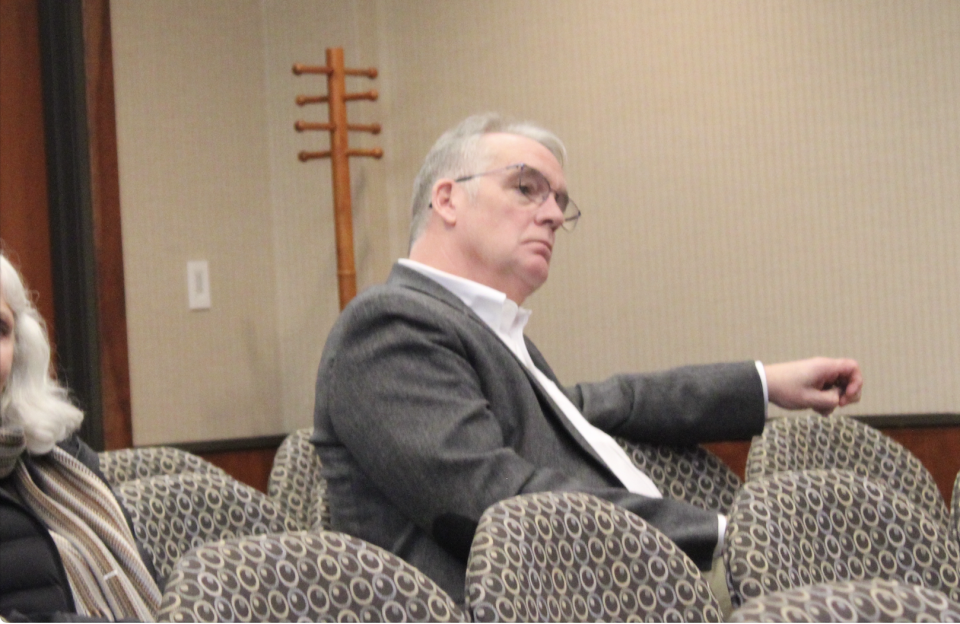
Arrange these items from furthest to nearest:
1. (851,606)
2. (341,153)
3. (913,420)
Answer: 1. (341,153)
2. (913,420)
3. (851,606)

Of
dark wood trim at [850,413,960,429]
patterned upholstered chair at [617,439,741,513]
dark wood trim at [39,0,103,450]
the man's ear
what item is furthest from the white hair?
dark wood trim at [850,413,960,429]

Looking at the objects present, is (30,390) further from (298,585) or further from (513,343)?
(298,585)

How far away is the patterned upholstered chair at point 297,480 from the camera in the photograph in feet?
6.91

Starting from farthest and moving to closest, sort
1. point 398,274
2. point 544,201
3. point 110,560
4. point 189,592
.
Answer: point 544,201 < point 398,274 < point 110,560 < point 189,592

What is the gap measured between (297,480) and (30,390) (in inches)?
24.2

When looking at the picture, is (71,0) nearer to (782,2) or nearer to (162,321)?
(162,321)

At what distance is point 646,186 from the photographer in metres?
3.41

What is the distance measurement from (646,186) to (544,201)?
162cm

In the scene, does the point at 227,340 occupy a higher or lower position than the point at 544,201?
lower

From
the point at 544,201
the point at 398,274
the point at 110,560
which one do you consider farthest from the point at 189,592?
the point at 544,201

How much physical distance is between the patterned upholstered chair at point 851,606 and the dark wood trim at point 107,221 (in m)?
2.74

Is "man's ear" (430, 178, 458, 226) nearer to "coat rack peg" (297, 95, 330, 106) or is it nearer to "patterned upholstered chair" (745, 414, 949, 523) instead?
"patterned upholstered chair" (745, 414, 949, 523)

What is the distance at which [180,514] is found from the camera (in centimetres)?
170

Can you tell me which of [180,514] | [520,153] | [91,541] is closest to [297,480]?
[180,514]
